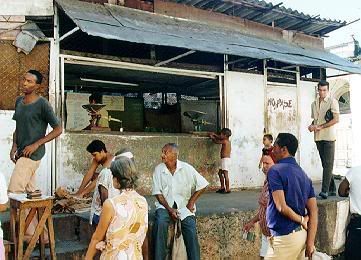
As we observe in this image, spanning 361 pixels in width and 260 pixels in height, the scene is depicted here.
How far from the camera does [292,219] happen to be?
3719 mm

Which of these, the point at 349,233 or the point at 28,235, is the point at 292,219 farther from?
the point at 28,235

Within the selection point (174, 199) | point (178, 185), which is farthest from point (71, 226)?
point (178, 185)

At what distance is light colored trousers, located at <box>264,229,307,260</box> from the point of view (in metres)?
3.76

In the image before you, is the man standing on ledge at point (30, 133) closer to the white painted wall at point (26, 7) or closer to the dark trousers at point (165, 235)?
the dark trousers at point (165, 235)

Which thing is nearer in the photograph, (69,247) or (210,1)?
(69,247)

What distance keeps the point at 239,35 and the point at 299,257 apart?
658cm

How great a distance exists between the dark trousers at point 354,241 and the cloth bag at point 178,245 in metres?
2.36

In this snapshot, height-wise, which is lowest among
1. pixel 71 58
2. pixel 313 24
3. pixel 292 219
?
pixel 292 219

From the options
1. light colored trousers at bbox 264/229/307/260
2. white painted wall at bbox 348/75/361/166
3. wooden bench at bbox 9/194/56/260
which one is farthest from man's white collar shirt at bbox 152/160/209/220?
white painted wall at bbox 348/75/361/166

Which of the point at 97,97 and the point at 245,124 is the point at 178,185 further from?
the point at 97,97

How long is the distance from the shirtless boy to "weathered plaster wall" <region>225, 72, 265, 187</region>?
1.56 feet

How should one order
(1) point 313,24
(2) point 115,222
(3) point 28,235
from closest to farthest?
(2) point 115,222 < (3) point 28,235 < (1) point 313,24

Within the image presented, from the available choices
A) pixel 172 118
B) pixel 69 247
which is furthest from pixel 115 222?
pixel 172 118

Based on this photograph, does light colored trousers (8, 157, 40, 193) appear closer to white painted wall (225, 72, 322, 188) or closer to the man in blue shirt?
the man in blue shirt
